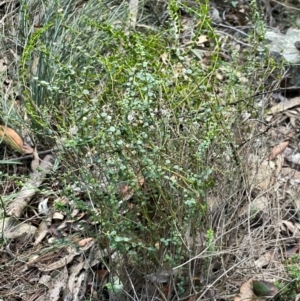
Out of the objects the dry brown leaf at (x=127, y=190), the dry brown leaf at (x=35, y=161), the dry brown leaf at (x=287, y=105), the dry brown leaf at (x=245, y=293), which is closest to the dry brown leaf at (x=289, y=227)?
the dry brown leaf at (x=245, y=293)

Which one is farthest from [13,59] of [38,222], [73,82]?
[73,82]

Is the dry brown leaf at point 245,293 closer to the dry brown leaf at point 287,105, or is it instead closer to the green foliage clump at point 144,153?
the green foliage clump at point 144,153

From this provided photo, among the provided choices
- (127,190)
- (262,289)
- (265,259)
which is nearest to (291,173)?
(265,259)

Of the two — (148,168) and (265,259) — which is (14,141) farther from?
(265,259)

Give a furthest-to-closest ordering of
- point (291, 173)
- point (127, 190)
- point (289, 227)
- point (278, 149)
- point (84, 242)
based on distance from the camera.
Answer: point (278, 149), point (291, 173), point (289, 227), point (84, 242), point (127, 190)

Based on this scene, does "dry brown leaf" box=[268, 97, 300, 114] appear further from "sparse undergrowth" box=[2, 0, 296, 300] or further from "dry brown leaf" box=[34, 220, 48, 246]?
"dry brown leaf" box=[34, 220, 48, 246]

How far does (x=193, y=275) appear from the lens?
8.73ft

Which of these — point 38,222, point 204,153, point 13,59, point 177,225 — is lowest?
point 38,222

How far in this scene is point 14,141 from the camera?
3605 mm

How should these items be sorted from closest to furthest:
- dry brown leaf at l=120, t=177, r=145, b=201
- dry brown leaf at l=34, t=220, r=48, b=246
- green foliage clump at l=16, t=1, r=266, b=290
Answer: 1. green foliage clump at l=16, t=1, r=266, b=290
2. dry brown leaf at l=120, t=177, r=145, b=201
3. dry brown leaf at l=34, t=220, r=48, b=246

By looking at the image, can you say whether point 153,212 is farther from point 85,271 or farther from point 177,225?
point 85,271

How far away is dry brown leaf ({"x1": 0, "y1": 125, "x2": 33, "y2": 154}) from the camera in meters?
3.59

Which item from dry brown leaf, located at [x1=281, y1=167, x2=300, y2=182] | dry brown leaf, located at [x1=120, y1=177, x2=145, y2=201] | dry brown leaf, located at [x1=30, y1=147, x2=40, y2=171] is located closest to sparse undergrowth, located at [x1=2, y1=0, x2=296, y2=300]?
dry brown leaf, located at [x1=120, y1=177, x2=145, y2=201]

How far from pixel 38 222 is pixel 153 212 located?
2.81 feet
